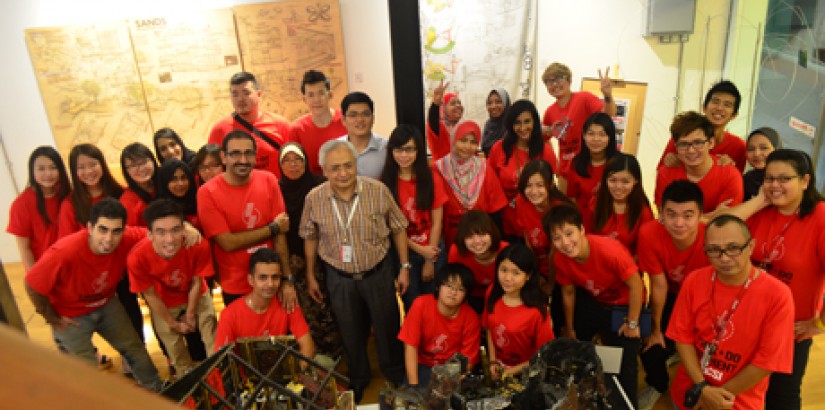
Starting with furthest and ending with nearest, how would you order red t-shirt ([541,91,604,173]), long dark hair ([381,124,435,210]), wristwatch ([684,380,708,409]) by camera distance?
red t-shirt ([541,91,604,173]), long dark hair ([381,124,435,210]), wristwatch ([684,380,708,409])

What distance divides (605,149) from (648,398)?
1412mm

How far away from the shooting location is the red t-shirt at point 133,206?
292 centimetres

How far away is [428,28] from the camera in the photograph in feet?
18.7

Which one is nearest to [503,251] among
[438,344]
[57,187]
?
[438,344]

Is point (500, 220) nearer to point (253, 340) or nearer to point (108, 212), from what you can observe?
point (253, 340)

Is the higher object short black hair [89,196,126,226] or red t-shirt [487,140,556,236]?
short black hair [89,196,126,226]

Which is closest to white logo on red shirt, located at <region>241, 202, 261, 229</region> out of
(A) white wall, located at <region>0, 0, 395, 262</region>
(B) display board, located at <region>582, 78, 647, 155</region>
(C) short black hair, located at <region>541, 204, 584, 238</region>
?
(C) short black hair, located at <region>541, 204, 584, 238</region>

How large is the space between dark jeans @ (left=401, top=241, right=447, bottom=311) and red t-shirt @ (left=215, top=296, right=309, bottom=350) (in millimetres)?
666

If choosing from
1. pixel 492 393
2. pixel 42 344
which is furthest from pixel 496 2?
pixel 42 344

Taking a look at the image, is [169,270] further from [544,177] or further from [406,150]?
[544,177]

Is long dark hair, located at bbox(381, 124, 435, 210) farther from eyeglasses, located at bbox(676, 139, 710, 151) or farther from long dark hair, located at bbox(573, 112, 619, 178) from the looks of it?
eyeglasses, located at bbox(676, 139, 710, 151)

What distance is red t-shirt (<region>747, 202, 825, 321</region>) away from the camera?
225 cm

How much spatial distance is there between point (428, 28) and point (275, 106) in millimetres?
1934

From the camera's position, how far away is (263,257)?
256 centimetres
